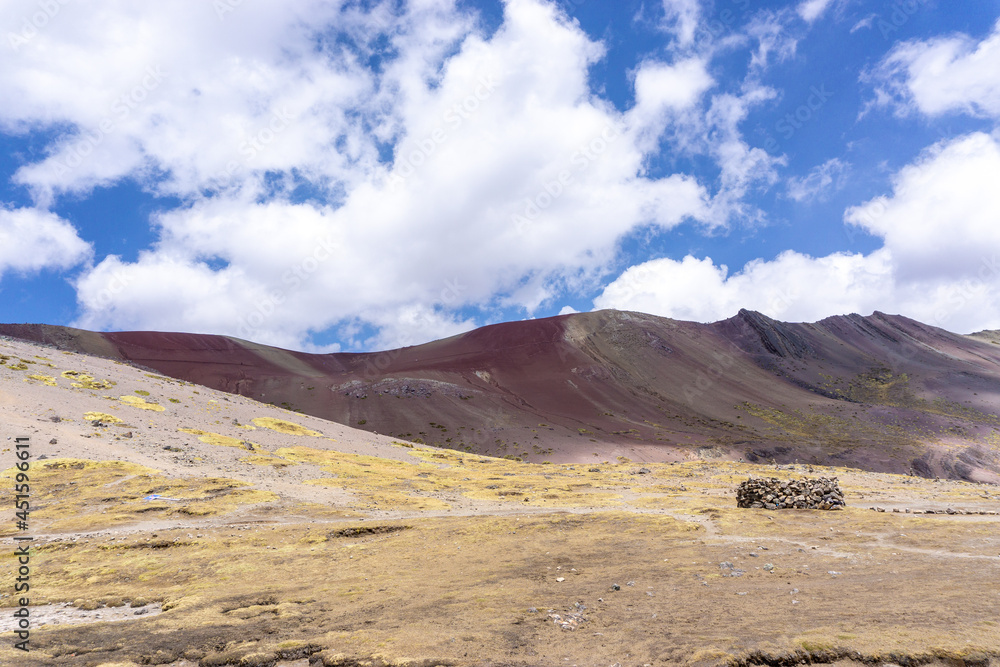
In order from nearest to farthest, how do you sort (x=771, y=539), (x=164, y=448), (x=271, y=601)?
(x=271, y=601) < (x=771, y=539) < (x=164, y=448)

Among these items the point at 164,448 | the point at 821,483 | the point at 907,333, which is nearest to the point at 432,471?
the point at 164,448

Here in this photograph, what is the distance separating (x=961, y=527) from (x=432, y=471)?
98.6ft

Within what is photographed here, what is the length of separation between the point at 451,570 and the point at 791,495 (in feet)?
55.1

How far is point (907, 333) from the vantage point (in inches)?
4875

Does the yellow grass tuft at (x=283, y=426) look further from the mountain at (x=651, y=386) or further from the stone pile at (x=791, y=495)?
the stone pile at (x=791, y=495)

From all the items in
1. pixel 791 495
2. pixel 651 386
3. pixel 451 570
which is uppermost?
pixel 651 386

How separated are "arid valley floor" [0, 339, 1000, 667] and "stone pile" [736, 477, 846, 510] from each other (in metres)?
0.95

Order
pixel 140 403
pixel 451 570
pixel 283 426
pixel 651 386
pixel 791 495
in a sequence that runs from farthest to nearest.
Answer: pixel 651 386, pixel 283 426, pixel 140 403, pixel 791 495, pixel 451 570

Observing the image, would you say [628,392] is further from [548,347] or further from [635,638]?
[635,638]

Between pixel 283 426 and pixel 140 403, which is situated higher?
pixel 140 403

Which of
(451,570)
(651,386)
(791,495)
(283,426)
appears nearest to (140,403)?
(283,426)

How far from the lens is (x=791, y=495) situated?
70.8ft

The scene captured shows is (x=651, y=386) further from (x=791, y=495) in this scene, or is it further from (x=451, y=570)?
(x=451, y=570)

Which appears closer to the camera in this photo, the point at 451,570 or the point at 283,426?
the point at 451,570
